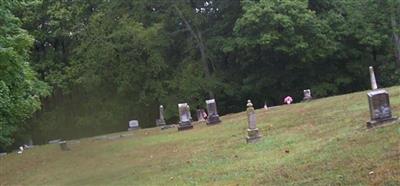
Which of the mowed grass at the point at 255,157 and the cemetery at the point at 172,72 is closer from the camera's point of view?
the mowed grass at the point at 255,157

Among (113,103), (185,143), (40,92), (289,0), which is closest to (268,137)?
(185,143)

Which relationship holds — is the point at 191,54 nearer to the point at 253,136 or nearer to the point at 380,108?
the point at 253,136

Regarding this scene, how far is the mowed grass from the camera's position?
8883 millimetres

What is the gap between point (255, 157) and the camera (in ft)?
41.1

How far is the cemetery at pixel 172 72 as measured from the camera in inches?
760

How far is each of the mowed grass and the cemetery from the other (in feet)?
0.58

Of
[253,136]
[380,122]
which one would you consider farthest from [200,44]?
[380,122]

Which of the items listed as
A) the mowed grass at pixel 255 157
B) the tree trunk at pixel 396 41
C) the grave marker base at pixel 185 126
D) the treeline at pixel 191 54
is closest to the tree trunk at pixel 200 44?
the treeline at pixel 191 54

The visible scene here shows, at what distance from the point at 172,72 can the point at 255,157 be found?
27.8 meters

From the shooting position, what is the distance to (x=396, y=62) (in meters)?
36.8

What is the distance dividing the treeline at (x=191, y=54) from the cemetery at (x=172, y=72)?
0.09m

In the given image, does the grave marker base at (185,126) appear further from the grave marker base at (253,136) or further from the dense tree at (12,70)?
the grave marker base at (253,136)

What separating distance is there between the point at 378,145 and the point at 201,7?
1337 inches

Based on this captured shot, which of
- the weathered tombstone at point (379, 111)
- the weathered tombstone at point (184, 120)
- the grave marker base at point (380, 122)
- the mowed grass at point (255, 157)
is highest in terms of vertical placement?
the weathered tombstone at point (184, 120)
